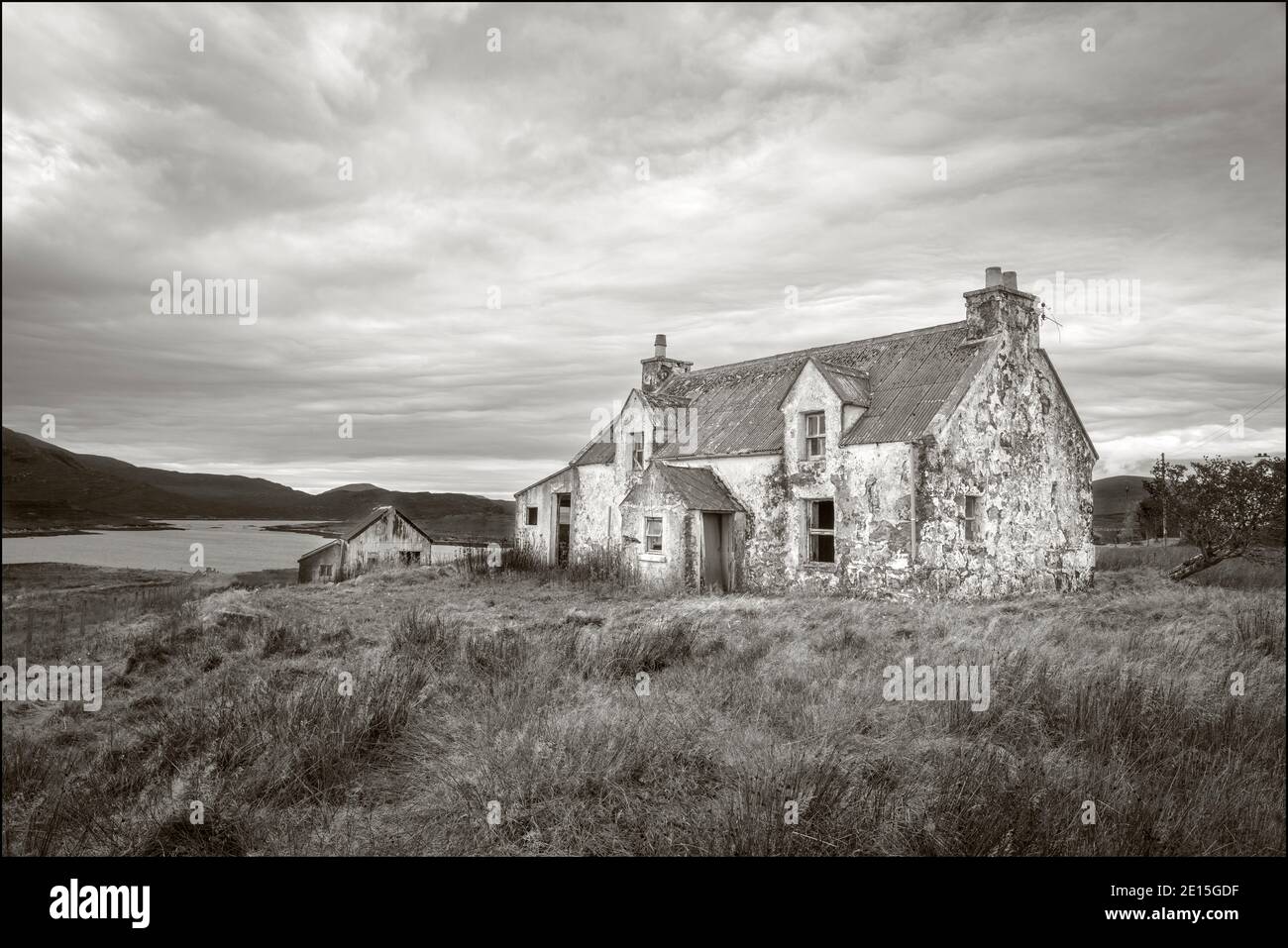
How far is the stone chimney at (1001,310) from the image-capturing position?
18.6 m

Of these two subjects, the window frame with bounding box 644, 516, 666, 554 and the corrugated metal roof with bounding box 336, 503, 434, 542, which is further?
the corrugated metal roof with bounding box 336, 503, 434, 542

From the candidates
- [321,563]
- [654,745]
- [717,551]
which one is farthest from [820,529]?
[321,563]

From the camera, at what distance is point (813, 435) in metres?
19.7

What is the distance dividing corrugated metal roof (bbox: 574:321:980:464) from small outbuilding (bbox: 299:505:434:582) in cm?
617

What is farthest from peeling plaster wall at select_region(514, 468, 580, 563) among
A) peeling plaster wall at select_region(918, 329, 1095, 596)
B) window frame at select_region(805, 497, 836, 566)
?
peeling plaster wall at select_region(918, 329, 1095, 596)

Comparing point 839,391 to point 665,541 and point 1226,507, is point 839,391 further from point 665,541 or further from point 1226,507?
point 1226,507

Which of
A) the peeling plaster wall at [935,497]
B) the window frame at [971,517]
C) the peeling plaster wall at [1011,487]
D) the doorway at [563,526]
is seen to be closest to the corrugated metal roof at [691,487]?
the peeling plaster wall at [935,497]

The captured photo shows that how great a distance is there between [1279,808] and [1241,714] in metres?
1.97

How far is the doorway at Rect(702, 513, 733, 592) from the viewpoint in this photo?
20.4 meters

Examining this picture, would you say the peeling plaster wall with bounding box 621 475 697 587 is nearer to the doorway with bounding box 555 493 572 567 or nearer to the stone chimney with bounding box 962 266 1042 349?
the doorway with bounding box 555 493 572 567

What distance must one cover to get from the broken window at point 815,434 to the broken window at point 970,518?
3.73 metres

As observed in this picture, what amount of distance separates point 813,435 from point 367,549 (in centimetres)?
1429
